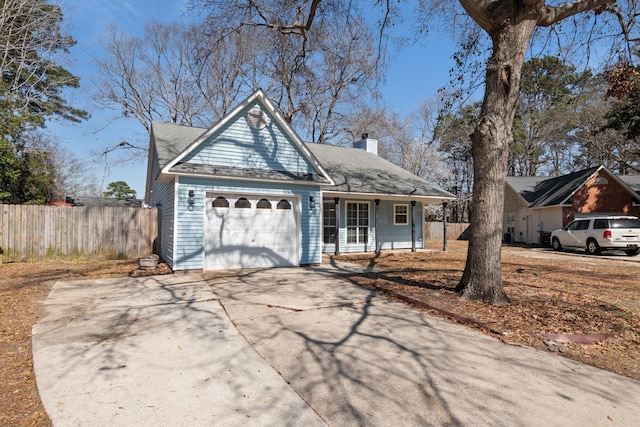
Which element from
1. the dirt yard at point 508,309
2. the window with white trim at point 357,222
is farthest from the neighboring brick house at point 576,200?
the window with white trim at point 357,222

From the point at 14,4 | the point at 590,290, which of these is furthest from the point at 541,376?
the point at 14,4

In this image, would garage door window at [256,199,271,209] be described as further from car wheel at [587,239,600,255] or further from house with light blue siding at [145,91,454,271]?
car wheel at [587,239,600,255]

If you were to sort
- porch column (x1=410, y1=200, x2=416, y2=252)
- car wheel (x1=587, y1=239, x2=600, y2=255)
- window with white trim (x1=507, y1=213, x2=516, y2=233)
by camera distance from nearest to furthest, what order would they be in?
car wheel (x1=587, y1=239, x2=600, y2=255)
porch column (x1=410, y1=200, x2=416, y2=252)
window with white trim (x1=507, y1=213, x2=516, y2=233)

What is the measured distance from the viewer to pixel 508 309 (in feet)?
19.4

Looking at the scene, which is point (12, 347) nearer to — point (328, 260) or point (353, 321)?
point (353, 321)

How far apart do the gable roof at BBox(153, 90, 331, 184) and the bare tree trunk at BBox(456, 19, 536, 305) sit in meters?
5.73

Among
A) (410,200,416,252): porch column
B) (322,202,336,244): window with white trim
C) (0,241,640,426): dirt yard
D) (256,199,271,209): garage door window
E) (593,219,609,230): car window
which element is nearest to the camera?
(0,241,640,426): dirt yard

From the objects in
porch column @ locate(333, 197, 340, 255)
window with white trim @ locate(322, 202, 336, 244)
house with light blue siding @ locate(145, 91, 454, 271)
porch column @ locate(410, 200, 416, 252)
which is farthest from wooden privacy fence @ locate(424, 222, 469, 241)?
house with light blue siding @ locate(145, 91, 454, 271)

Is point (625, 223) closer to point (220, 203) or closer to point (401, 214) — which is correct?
point (401, 214)

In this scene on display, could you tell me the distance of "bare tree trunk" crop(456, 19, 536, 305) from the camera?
6309mm

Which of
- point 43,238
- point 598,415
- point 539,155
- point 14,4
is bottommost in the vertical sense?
point 598,415

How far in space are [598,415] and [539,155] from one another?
3762 cm

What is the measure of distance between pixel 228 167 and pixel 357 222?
7.15m

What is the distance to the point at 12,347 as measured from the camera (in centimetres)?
436
